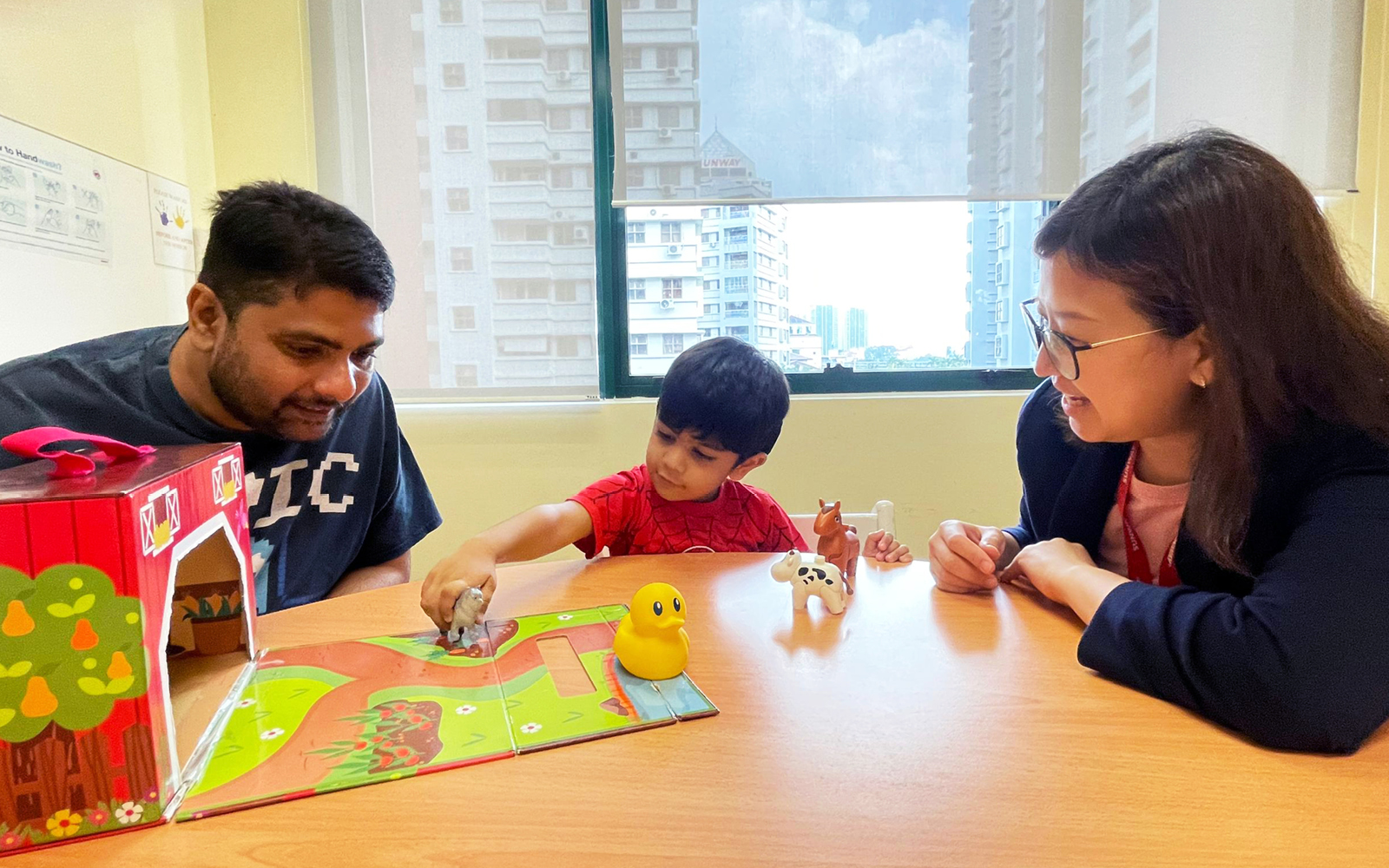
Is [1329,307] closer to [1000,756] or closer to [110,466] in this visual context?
[1000,756]

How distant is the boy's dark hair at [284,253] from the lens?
101cm

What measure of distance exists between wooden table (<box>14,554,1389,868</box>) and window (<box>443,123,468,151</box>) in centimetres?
159

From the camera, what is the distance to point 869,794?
50cm

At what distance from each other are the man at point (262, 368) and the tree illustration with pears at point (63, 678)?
644mm

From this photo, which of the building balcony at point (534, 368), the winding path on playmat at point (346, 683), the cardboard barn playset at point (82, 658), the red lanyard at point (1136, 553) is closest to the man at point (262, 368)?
the winding path on playmat at point (346, 683)

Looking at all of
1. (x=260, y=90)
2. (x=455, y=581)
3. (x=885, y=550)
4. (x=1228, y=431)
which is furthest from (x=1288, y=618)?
(x=260, y=90)

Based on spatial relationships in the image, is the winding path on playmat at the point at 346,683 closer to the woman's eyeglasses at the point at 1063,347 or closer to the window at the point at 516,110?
the woman's eyeglasses at the point at 1063,347

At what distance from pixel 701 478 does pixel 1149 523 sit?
0.63 metres

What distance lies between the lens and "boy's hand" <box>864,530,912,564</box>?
1126 millimetres

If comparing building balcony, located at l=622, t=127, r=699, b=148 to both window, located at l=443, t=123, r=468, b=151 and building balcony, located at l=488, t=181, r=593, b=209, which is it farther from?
window, located at l=443, t=123, r=468, b=151

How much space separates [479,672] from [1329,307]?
86 centimetres

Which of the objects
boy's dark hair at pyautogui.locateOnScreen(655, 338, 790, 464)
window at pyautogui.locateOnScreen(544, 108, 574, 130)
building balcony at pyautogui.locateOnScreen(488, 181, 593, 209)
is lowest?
boy's dark hair at pyautogui.locateOnScreen(655, 338, 790, 464)

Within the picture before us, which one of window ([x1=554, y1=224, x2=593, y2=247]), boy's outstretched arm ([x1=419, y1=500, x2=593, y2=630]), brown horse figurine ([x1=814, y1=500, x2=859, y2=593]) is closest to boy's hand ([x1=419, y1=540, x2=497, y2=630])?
boy's outstretched arm ([x1=419, y1=500, x2=593, y2=630])

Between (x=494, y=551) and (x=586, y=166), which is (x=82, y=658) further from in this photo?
(x=586, y=166)
